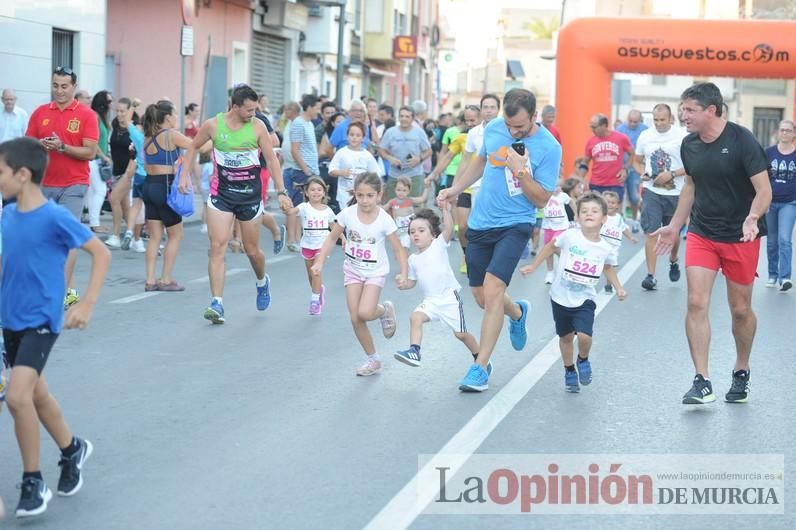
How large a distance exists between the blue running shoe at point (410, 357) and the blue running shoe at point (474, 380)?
440 millimetres

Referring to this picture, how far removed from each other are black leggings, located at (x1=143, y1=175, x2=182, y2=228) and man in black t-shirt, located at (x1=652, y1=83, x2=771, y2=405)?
19.2ft

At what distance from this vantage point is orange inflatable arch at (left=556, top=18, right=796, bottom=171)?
1025 inches

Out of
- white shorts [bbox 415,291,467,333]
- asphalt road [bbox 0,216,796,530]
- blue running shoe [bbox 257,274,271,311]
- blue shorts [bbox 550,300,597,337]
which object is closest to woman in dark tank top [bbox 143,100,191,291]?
asphalt road [bbox 0,216,796,530]

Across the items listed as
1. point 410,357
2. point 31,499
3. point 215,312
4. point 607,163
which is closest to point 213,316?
point 215,312

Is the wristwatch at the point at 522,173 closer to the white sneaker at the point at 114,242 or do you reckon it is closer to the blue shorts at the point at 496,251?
the blue shorts at the point at 496,251

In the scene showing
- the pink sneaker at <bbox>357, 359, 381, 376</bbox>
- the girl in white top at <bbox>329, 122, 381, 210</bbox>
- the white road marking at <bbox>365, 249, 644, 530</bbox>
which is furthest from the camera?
the girl in white top at <bbox>329, 122, 381, 210</bbox>

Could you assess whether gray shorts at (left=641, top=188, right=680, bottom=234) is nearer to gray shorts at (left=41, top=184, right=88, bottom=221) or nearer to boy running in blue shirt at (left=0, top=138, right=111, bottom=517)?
gray shorts at (left=41, top=184, right=88, bottom=221)

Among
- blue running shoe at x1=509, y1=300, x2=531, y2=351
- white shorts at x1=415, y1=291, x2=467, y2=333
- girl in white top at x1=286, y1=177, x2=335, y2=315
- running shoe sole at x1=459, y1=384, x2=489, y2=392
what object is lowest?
running shoe sole at x1=459, y1=384, x2=489, y2=392

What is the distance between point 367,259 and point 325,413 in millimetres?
1700

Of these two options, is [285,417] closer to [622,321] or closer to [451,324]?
[451,324]

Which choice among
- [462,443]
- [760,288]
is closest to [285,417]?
[462,443]

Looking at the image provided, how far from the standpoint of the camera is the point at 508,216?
28.1 feet

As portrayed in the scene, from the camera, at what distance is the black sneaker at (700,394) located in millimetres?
7949

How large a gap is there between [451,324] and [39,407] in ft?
11.8
